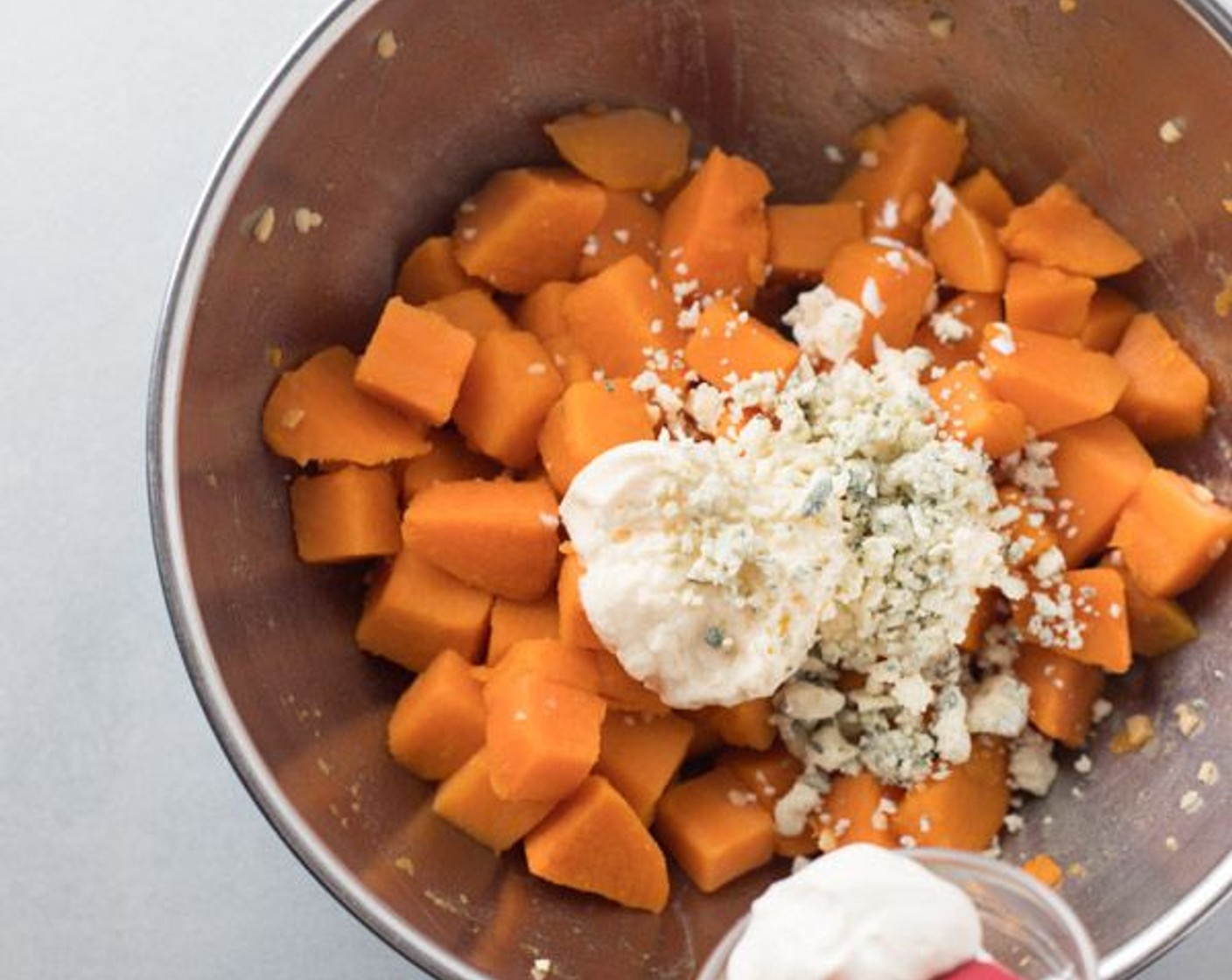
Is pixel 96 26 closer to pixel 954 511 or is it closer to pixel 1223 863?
pixel 954 511

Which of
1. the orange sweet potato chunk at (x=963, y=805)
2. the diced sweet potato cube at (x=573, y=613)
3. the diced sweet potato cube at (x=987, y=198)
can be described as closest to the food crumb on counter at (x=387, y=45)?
the diced sweet potato cube at (x=573, y=613)

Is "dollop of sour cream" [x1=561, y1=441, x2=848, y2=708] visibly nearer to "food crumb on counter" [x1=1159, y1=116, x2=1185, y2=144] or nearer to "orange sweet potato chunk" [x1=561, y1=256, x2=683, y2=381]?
"orange sweet potato chunk" [x1=561, y1=256, x2=683, y2=381]

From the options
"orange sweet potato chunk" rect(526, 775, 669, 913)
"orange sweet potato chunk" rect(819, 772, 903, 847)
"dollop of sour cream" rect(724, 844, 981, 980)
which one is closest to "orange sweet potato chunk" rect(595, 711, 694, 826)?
"orange sweet potato chunk" rect(526, 775, 669, 913)

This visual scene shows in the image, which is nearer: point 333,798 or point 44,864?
point 333,798

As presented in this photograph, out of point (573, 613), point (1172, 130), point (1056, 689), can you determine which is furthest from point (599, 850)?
point (1172, 130)

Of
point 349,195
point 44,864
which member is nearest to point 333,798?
point 44,864

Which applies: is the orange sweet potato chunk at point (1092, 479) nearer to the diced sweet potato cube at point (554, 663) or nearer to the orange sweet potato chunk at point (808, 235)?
the orange sweet potato chunk at point (808, 235)
